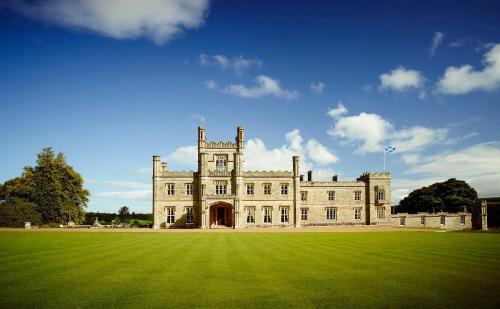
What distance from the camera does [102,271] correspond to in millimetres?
12617

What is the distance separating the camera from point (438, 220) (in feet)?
186

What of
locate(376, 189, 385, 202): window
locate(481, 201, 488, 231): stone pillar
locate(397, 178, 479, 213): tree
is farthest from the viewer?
locate(397, 178, 479, 213): tree

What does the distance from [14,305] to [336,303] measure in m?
7.02

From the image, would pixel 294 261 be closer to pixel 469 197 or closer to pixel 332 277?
pixel 332 277

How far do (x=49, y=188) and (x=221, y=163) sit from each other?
73.9 ft

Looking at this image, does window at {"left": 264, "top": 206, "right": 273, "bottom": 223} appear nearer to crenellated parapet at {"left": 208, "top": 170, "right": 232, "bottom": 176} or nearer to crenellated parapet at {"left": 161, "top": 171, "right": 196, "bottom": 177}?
crenellated parapet at {"left": 208, "top": 170, "right": 232, "bottom": 176}

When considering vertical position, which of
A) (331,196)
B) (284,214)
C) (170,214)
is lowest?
(284,214)

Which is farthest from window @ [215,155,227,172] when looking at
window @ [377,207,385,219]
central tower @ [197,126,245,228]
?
window @ [377,207,385,219]

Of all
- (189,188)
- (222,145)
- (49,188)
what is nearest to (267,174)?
(222,145)

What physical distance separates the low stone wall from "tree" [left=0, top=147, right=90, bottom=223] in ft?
151

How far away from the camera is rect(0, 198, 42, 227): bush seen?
1831 inches

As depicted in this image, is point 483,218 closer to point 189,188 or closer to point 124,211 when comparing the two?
point 189,188

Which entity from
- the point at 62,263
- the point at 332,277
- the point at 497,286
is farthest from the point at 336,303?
the point at 62,263

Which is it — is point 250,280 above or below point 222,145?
below
